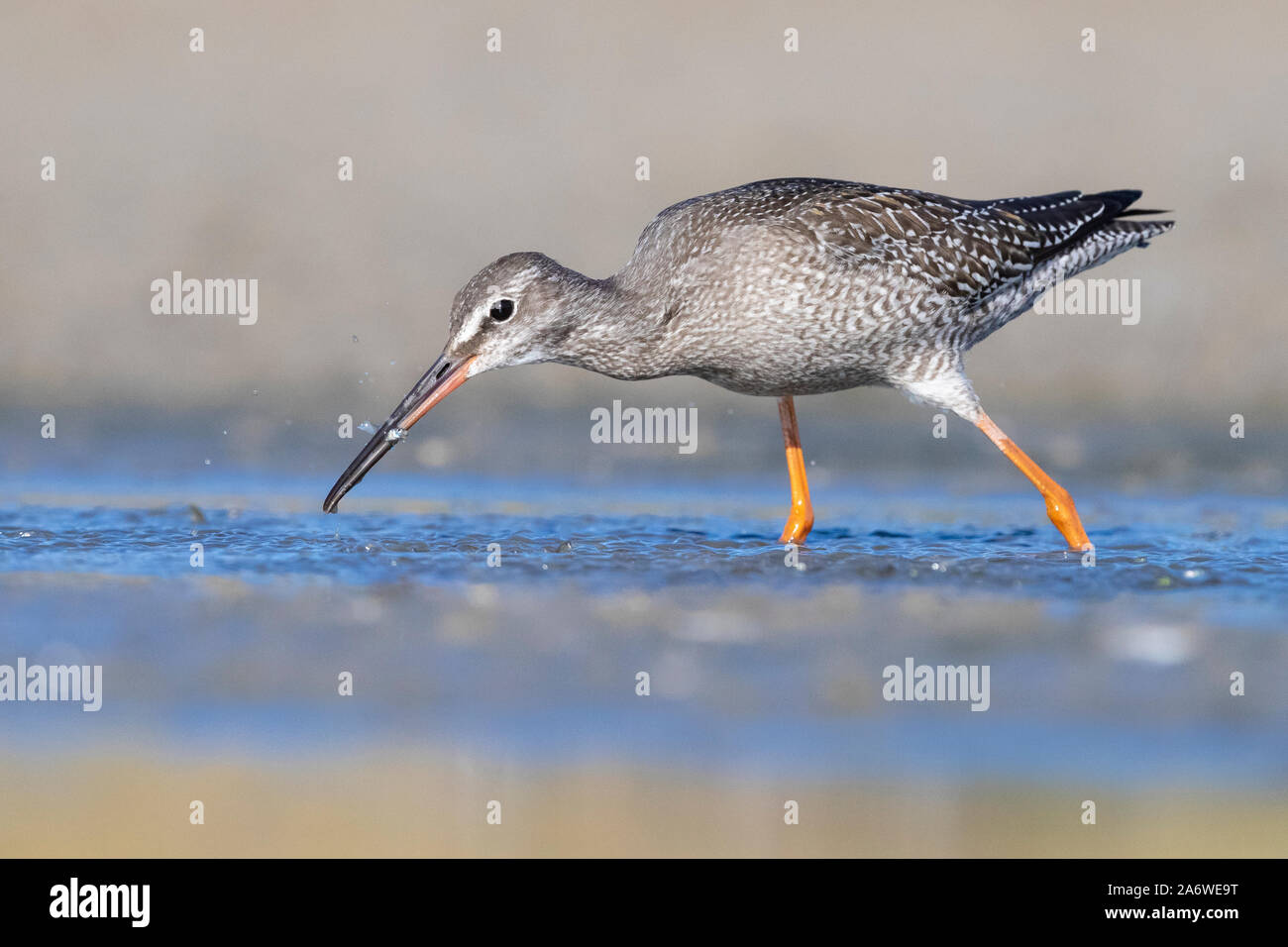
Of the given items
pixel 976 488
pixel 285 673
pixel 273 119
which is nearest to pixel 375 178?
pixel 273 119

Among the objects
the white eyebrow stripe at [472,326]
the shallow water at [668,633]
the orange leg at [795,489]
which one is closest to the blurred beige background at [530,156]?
the orange leg at [795,489]

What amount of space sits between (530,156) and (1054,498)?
9.36 meters

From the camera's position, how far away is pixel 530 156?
18609 mm

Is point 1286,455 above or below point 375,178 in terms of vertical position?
below

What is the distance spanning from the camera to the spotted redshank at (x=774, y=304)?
10031 mm

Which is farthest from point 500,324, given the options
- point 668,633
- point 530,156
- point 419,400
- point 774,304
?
point 530,156

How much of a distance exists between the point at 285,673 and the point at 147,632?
101 centimetres

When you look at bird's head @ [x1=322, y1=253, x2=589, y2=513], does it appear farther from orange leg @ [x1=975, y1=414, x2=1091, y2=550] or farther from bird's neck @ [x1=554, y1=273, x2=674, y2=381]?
orange leg @ [x1=975, y1=414, x2=1091, y2=550]

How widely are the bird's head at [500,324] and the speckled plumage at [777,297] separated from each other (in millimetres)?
11

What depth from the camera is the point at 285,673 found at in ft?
25.1

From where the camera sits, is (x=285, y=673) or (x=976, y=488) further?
(x=976, y=488)

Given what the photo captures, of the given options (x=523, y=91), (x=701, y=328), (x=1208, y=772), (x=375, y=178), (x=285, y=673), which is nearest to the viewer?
(x=1208, y=772)

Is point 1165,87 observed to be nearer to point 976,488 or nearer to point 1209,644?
point 976,488

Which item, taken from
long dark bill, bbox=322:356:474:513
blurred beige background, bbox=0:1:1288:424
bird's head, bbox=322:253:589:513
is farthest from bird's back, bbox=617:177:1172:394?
blurred beige background, bbox=0:1:1288:424
